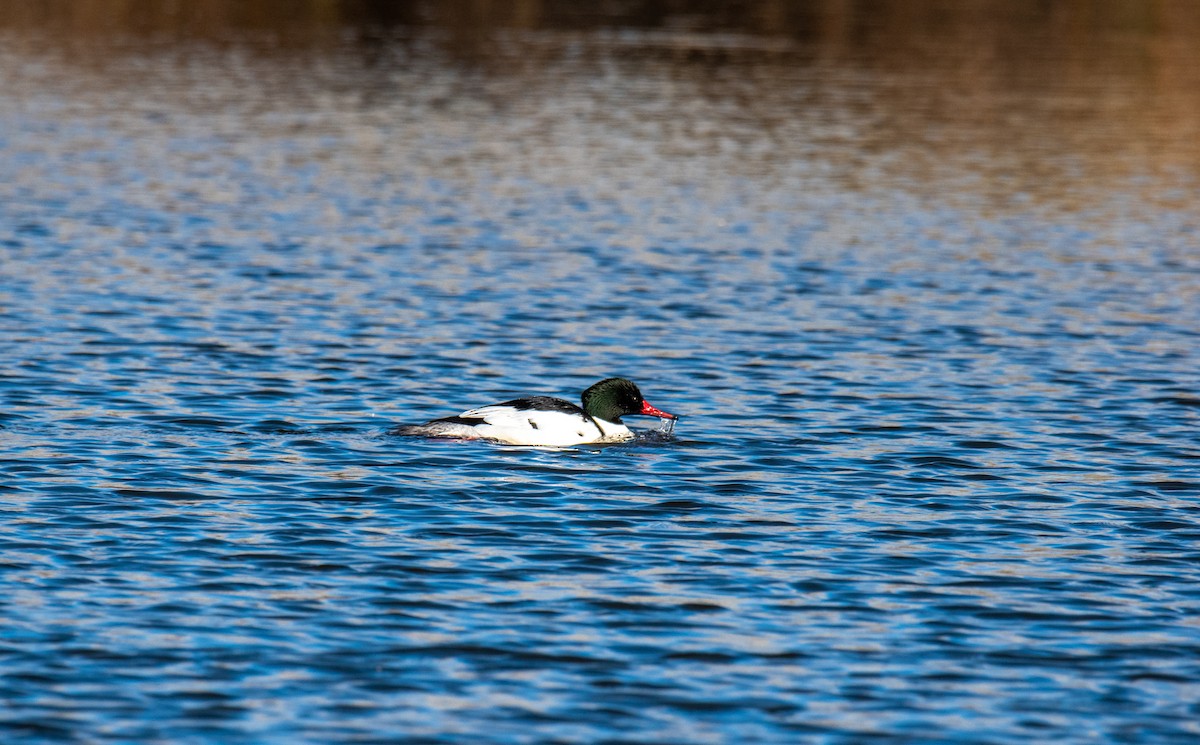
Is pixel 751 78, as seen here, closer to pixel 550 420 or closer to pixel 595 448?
pixel 595 448

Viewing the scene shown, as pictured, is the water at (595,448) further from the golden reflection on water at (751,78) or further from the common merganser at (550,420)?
the golden reflection on water at (751,78)

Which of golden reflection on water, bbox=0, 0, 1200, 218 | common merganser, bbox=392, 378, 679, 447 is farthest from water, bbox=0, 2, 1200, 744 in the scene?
golden reflection on water, bbox=0, 0, 1200, 218

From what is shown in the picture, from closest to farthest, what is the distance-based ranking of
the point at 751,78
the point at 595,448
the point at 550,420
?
the point at 550,420 → the point at 595,448 → the point at 751,78

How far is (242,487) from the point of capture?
649 inches

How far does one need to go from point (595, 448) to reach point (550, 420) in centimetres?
65

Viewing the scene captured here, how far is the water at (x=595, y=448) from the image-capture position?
1192 cm

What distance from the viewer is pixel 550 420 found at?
727 inches

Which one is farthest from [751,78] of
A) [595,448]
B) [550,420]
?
[550,420]

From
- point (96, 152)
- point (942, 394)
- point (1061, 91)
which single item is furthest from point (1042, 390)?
point (1061, 91)

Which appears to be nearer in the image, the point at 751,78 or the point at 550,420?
the point at 550,420

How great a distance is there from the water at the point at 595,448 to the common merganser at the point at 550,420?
22 centimetres

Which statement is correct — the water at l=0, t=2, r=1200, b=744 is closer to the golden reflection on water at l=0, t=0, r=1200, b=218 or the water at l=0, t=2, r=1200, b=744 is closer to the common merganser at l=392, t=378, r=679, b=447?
the common merganser at l=392, t=378, r=679, b=447

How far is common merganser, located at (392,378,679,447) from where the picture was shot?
60.1 feet

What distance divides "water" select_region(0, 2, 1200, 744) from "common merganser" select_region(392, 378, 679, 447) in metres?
0.22
